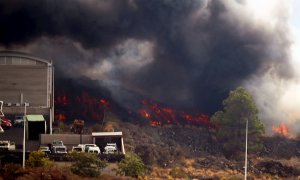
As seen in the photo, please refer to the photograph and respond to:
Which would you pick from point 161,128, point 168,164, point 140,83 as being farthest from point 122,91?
point 168,164

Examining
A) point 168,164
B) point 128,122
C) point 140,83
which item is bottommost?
point 168,164

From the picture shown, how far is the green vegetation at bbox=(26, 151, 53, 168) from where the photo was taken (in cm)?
5422

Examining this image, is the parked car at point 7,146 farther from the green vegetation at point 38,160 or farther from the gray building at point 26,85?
the gray building at point 26,85

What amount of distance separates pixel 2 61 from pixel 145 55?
24.7m

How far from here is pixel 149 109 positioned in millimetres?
88438

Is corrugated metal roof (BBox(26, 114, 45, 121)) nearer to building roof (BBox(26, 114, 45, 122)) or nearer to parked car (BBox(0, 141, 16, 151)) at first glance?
building roof (BBox(26, 114, 45, 122))

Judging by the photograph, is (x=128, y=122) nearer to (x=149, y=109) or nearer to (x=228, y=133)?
(x=149, y=109)

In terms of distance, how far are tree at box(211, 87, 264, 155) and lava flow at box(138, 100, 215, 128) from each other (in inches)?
293

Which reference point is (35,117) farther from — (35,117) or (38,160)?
(38,160)

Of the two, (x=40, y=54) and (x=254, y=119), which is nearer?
(x=254, y=119)

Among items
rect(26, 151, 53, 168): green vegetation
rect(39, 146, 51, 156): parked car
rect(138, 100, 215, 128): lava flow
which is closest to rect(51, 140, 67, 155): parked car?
rect(39, 146, 51, 156): parked car

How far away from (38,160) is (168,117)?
35273 mm

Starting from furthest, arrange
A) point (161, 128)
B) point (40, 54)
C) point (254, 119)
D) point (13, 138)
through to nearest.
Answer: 1. point (40, 54)
2. point (161, 128)
3. point (254, 119)
4. point (13, 138)

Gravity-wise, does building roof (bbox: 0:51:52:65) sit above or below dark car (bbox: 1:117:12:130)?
above
